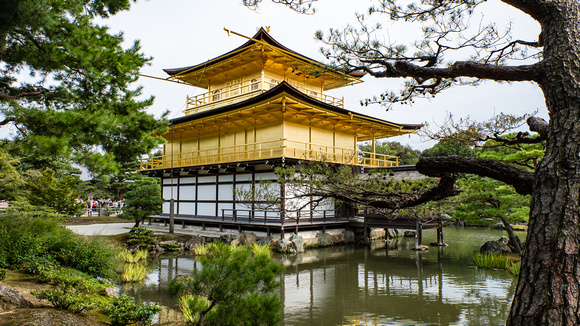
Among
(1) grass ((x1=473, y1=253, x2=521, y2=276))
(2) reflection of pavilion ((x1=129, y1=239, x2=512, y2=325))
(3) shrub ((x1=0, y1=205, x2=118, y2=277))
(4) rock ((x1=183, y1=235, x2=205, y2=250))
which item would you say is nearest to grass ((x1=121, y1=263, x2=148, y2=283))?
(2) reflection of pavilion ((x1=129, y1=239, x2=512, y2=325))

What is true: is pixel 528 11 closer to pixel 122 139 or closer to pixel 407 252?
pixel 122 139

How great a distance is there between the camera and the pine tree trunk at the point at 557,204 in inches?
109

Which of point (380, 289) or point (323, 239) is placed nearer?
point (380, 289)

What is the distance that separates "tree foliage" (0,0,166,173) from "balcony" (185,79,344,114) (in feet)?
42.1

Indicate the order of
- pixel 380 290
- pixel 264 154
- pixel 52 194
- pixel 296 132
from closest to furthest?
pixel 380 290, pixel 264 154, pixel 296 132, pixel 52 194

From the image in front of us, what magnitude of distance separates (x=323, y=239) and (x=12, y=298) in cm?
1332

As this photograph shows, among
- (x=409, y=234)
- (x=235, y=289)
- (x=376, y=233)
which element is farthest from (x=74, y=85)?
(x=409, y=234)

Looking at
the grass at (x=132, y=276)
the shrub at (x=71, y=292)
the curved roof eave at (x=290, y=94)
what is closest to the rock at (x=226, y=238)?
the grass at (x=132, y=276)

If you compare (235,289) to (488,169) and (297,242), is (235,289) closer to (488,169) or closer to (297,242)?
(488,169)

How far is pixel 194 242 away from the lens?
634 inches

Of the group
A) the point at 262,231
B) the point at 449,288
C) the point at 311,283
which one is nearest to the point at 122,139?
the point at 311,283

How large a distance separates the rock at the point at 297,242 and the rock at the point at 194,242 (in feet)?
12.9

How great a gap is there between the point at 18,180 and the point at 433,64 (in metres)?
21.4

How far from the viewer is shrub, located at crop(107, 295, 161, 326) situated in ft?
18.3
